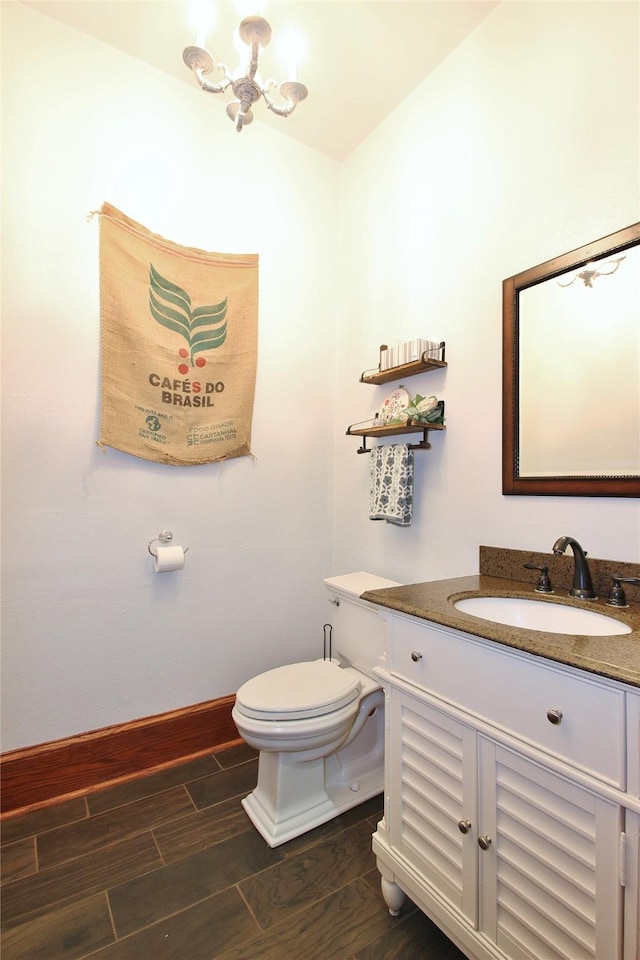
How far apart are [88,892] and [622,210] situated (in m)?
2.52

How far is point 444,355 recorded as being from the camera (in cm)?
179

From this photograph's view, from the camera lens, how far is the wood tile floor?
3.72 ft

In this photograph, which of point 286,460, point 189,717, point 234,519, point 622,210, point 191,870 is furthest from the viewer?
point 286,460

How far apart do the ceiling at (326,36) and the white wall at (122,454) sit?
0.09 m

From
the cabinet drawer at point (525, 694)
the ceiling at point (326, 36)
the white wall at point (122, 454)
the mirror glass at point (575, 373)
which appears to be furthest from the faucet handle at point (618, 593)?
the ceiling at point (326, 36)

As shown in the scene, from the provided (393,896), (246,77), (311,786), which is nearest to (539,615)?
(393,896)

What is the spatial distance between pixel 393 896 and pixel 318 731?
45cm

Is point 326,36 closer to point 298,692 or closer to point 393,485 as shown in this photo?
point 393,485

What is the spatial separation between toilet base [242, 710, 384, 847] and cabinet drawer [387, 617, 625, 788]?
69 centimetres

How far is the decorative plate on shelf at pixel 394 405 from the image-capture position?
6.28ft

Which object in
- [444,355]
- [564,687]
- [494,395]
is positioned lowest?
[564,687]

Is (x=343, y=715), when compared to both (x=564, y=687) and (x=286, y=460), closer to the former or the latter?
(x=564, y=687)

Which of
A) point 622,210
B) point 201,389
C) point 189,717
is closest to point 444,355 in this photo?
point 622,210

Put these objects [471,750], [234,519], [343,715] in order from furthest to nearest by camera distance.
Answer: [234,519] → [343,715] → [471,750]
